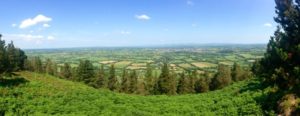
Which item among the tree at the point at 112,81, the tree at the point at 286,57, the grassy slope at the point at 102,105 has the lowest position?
the tree at the point at 112,81

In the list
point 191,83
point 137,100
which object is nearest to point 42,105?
point 137,100

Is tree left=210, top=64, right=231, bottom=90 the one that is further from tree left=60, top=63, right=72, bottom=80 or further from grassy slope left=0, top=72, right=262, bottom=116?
tree left=60, top=63, right=72, bottom=80

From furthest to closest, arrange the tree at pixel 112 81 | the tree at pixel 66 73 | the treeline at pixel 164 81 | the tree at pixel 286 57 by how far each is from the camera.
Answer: the tree at pixel 66 73, the tree at pixel 112 81, the treeline at pixel 164 81, the tree at pixel 286 57

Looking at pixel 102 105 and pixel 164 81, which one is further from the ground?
pixel 102 105

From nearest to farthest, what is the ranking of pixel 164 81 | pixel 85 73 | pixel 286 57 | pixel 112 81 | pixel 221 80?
pixel 286 57 < pixel 164 81 < pixel 221 80 < pixel 85 73 < pixel 112 81

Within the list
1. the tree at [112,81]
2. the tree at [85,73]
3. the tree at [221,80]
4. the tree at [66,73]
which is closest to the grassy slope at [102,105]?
the tree at [221,80]

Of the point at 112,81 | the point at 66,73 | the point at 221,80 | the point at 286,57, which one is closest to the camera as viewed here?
the point at 286,57

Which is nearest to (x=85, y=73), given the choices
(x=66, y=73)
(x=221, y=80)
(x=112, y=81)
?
(x=112, y=81)

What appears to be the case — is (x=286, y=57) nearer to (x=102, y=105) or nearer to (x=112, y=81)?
(x=102, y=105)

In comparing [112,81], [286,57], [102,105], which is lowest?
[112,81]

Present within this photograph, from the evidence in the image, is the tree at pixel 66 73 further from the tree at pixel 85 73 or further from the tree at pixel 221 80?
the tree at pixel 221 80

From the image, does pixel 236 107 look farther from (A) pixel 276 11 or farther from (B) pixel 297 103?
(A) pixel 276 11
